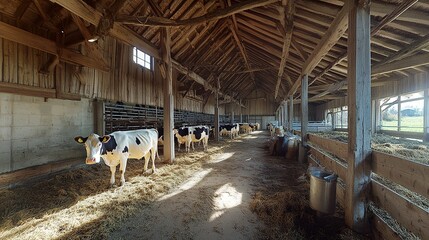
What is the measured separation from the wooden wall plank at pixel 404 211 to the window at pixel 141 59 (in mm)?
9464

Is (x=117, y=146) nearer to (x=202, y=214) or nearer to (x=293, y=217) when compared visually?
(x=202, y=214)

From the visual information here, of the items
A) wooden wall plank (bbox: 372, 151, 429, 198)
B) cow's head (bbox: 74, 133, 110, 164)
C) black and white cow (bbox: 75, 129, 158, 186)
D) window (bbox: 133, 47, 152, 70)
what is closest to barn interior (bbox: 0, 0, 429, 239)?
wooden wall plank (bbox: 372, 151, 429, 198)

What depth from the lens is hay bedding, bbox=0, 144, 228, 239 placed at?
8.48 ft

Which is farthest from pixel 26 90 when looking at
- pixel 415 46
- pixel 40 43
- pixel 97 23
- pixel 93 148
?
pixel 415 46

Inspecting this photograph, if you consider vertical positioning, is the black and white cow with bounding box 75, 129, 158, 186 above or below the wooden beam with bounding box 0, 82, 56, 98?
Answer: below

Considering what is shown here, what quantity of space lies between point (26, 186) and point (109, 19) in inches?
171

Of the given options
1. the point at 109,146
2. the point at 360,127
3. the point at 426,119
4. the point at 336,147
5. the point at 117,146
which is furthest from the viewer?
the point at 426,119

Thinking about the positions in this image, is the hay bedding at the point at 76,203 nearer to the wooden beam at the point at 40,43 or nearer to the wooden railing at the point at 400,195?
the wooden beam at the point at 40,43

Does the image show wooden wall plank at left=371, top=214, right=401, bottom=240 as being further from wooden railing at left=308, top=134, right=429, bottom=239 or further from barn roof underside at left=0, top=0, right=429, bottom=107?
barn roof underside at left=0, top=0, right=429, bottom=107

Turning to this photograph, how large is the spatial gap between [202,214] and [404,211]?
2.40 m

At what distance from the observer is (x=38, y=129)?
5.36 metres

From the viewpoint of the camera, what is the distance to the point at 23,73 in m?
4.98

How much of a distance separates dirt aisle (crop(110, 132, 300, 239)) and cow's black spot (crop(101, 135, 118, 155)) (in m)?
1.61

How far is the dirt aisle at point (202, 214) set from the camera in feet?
8.20
